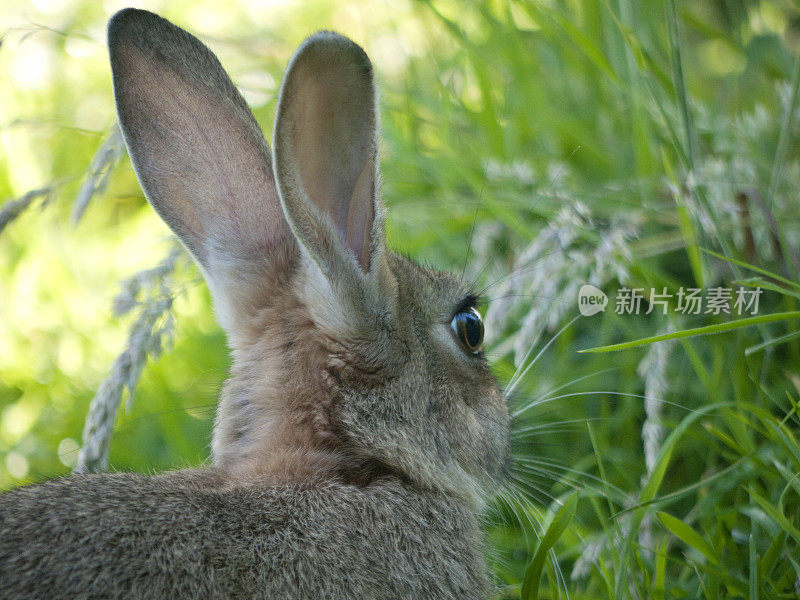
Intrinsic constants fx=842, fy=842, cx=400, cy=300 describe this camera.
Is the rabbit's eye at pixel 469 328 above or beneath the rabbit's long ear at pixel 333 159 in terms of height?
beneath

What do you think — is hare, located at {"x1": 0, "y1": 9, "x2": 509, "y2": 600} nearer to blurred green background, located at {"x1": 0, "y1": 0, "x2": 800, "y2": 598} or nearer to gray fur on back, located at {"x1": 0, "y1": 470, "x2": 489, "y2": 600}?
gray fur on back, located at {"x1": 0, "y1": 470, "x2": 489, "y2": 600}

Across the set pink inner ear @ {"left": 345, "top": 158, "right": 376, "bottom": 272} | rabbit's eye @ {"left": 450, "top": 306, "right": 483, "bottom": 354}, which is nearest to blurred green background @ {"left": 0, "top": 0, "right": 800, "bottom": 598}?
rabbit's eye @ {"left": 450, "top": 306, "right": 483, "bottom": 354}

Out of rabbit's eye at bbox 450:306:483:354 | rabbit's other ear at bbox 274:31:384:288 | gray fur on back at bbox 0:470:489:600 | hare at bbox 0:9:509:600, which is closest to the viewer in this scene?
gray fur on back at bbox 0:470:489:600

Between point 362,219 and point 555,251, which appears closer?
point 362,219

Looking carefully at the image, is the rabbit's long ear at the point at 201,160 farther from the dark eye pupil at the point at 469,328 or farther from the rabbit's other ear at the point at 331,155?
the dark eye pupil at the point at 469,328

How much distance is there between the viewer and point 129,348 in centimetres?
272

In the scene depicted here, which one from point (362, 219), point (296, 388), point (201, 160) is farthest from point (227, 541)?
point (201, 160)

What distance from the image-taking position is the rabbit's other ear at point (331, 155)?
221 centimetres

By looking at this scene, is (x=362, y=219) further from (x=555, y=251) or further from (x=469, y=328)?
(x=555, y=251)

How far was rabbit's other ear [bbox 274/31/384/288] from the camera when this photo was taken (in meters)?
2.21

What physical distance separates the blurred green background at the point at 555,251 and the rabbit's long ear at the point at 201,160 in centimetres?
32

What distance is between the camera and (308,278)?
95.3 inches

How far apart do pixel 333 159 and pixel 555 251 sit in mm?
1192

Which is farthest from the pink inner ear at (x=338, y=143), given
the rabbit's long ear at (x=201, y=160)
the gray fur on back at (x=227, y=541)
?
the gray fur on back at (x=227, y=541)
